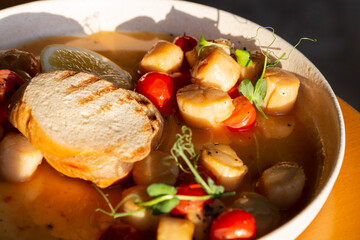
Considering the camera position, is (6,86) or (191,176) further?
(6,86)

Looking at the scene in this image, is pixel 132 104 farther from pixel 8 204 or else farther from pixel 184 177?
pixel 8 204

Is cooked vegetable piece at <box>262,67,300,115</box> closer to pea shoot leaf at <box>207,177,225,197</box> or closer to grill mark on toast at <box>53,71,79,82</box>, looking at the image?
pea shoot leaf at <box>207,177,225,197</box>

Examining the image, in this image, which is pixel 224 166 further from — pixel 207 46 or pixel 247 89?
pixel 207 46

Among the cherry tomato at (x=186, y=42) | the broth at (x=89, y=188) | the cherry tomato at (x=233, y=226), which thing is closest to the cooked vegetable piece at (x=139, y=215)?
the broth at (x=89, y=188)

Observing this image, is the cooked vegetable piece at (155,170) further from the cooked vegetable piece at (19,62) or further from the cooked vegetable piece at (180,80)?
the cooked vegetable piece at (19,62)

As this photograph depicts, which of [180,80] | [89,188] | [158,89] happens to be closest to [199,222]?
[89,188]

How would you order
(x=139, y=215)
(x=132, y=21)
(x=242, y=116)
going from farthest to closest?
(x=132, y=21) → (x=242, y=116) → (x=139, y=215)

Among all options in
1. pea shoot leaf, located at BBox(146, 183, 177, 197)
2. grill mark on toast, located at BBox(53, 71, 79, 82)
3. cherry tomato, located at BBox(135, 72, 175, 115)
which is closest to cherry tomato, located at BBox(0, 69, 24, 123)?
grill mark on toast, located at BBox(53, 71, 79, 82)

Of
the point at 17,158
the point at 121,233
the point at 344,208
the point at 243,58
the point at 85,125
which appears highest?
the point at 243,58
